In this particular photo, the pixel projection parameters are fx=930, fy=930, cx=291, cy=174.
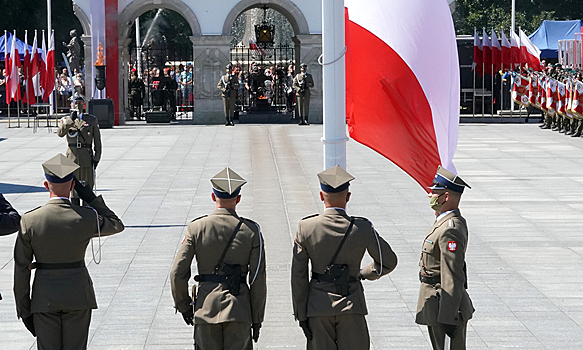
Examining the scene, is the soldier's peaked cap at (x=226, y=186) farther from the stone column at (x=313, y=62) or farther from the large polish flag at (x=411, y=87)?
the stone column at (x=313, y=62)

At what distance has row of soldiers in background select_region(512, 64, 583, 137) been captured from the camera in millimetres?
24786

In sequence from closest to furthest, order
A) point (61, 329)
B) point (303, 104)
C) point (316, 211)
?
point (61, 329) → point (316, 211) → point (303, 104)

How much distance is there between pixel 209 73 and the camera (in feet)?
100

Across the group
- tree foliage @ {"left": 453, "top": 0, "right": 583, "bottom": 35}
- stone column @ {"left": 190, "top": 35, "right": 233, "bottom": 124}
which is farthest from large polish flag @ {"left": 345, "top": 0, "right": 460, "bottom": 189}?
tree foliage @ {"left": 453, "top": 0, "right": 583, "bottom": 35}

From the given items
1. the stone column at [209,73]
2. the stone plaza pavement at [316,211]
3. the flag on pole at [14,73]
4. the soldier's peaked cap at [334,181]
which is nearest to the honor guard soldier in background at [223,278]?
the soldier's peaked cap at [334,181]

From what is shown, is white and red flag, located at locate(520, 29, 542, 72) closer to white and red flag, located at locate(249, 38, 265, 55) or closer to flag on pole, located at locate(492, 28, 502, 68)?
flag on pole, located at locate(492, 28, 502, 68)

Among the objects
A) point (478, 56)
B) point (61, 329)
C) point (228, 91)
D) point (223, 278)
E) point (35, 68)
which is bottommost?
point (61, 329)

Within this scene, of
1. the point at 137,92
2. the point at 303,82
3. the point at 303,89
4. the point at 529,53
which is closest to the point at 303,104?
the point at 303,89

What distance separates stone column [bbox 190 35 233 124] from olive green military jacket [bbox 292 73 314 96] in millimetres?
2749

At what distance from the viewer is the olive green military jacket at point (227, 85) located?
96.5 feet

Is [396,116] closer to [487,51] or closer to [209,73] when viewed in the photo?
[209,73]

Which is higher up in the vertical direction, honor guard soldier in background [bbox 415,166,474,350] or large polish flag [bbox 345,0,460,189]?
large polish flag [bbox 345,0,460,189]

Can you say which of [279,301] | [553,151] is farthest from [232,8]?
[279,301]

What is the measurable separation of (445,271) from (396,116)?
106cm
